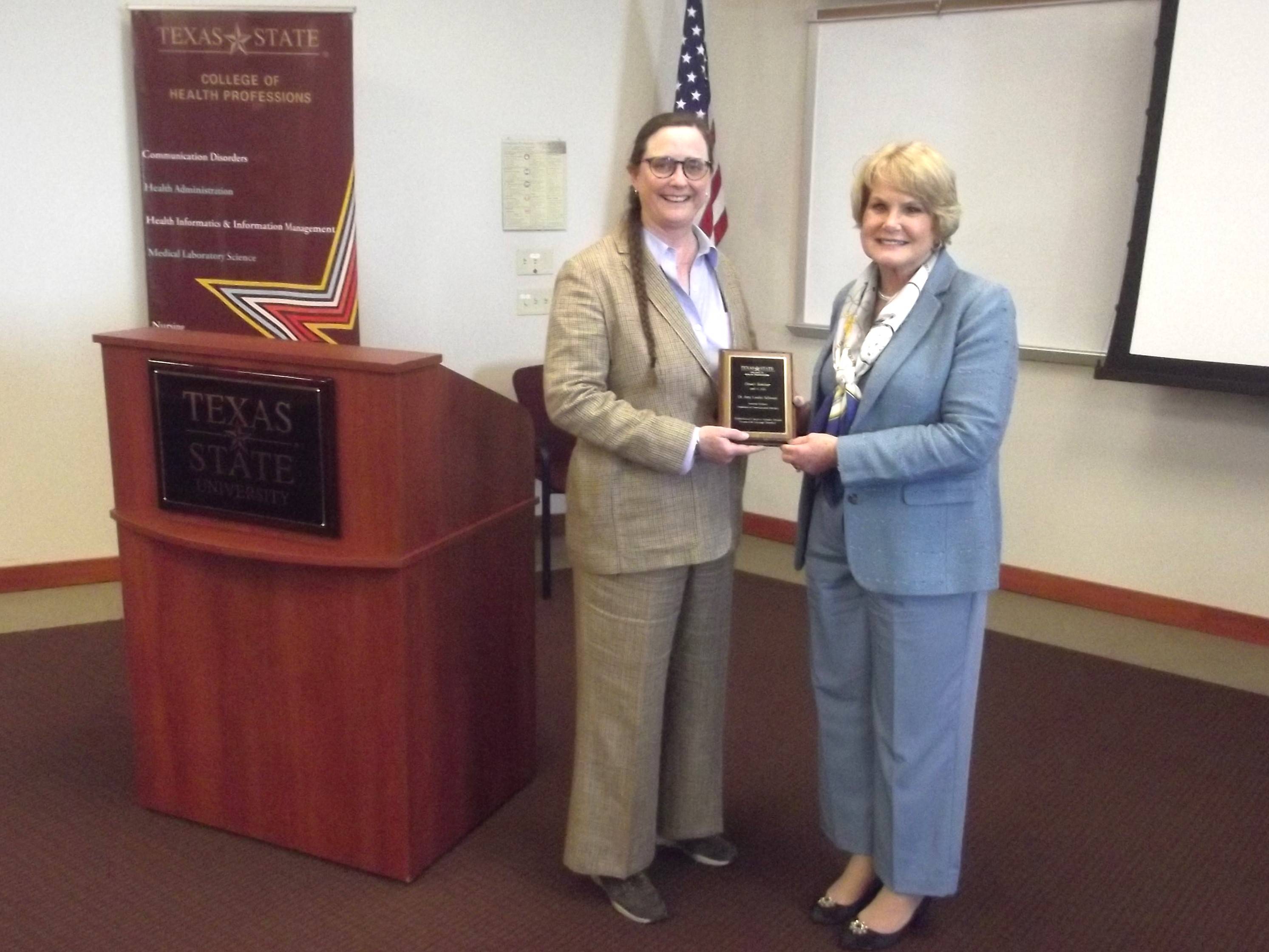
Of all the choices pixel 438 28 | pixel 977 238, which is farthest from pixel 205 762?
pixel 977 238

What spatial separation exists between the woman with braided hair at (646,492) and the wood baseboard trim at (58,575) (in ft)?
7.58

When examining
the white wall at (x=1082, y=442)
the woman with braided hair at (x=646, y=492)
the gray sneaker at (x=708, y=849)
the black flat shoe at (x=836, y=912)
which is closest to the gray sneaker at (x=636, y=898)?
the woman with braided hair at (x=646, y=492)

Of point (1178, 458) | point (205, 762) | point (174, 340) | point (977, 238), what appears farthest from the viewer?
point (977, 238)

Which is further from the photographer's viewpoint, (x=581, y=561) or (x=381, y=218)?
(x=381, y=218)

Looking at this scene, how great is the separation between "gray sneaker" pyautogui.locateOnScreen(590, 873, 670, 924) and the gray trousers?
1.5 inches

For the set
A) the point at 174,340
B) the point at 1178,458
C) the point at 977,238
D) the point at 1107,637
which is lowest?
the point at 1107,637

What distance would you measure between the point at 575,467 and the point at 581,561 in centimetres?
18

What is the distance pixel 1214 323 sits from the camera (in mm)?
3500

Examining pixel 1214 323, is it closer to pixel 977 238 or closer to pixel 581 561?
pixel 977 238

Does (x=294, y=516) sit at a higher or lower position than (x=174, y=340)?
lower

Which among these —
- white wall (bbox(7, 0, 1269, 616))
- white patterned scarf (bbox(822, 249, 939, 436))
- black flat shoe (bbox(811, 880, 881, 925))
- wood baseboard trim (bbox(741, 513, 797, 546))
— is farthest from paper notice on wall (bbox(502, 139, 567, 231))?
black flat shoe (bbox(811, 880, 881, 925))

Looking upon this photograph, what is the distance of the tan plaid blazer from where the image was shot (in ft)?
6.75

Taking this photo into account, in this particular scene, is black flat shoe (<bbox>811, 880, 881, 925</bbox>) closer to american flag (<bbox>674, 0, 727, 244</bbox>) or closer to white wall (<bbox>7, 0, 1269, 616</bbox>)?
white wall (<bbox>7, 0, 1269, 616</bbox>)

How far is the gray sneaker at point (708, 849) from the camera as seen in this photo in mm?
2500
